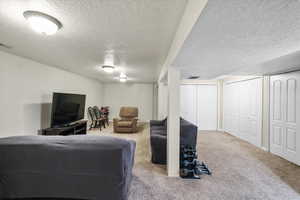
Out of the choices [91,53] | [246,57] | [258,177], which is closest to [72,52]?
[91,53]

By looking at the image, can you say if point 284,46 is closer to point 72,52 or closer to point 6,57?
point 72,52

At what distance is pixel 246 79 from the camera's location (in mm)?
4664

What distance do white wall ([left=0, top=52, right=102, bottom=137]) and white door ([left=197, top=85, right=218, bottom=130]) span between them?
5.32m

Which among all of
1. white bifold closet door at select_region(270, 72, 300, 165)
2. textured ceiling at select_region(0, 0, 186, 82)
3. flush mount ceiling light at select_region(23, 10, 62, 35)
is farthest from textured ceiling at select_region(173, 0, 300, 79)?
white bifold closet door at select_region(270, 72, 300, 165)

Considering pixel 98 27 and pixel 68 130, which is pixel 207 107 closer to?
pixel 68 130

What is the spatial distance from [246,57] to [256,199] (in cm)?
197

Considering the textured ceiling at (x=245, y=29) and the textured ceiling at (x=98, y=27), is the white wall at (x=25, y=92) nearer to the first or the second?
the textured ceiling at (x=98, y=27)

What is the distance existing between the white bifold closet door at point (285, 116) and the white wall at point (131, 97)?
5.44 meters

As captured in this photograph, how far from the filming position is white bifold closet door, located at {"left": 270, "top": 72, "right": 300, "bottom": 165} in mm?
3070

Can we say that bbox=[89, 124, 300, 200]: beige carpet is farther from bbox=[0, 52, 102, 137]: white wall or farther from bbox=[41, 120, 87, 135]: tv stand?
bbox=[0, 52, 102, 137]: white wall

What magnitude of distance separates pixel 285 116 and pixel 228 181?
2.29 metres

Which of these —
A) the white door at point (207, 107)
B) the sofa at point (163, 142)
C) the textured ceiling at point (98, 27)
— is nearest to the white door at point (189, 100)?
the white door at point (207, 107)

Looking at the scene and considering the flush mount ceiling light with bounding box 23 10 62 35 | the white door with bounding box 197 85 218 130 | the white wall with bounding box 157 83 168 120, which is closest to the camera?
the flush mount ceiling light with bounding box 23 10 62 35

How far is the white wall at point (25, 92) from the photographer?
2.89 meters
